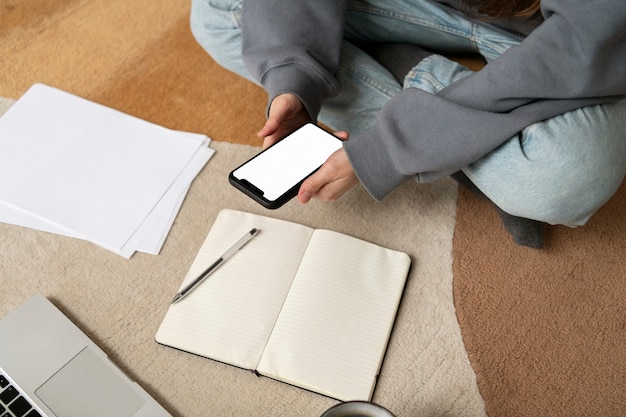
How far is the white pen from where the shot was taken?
0.86 m

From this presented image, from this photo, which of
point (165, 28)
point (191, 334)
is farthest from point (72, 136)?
point (191, 334)

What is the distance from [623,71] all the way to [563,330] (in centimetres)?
36

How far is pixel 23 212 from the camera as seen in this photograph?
972 mm

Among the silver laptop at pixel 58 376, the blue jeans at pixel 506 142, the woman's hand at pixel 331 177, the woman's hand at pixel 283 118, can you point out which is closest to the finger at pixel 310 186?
the woman's hand at pixel 331 177

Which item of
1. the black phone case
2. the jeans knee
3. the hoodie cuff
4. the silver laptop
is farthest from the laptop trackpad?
the jeans knee

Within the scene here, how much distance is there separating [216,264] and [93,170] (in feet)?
1.02

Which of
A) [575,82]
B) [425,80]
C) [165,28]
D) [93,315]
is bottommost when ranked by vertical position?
[93,315]

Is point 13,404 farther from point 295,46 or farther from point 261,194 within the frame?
point 295,46

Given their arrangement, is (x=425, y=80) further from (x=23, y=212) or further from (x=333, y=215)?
(x=23, y=212)

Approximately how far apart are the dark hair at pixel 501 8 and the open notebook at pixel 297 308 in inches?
15.2

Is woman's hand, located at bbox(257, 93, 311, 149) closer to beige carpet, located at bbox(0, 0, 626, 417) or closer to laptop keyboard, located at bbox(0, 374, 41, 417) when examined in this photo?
beige carpet, located at bbox(0, 0, 626, 417)

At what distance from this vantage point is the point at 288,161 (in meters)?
0.87

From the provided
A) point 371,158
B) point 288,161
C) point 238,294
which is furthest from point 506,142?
point 238,294

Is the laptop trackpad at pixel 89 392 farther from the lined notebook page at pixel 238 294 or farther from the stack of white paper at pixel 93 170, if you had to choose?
the stack of white paper at pixel 93 170
